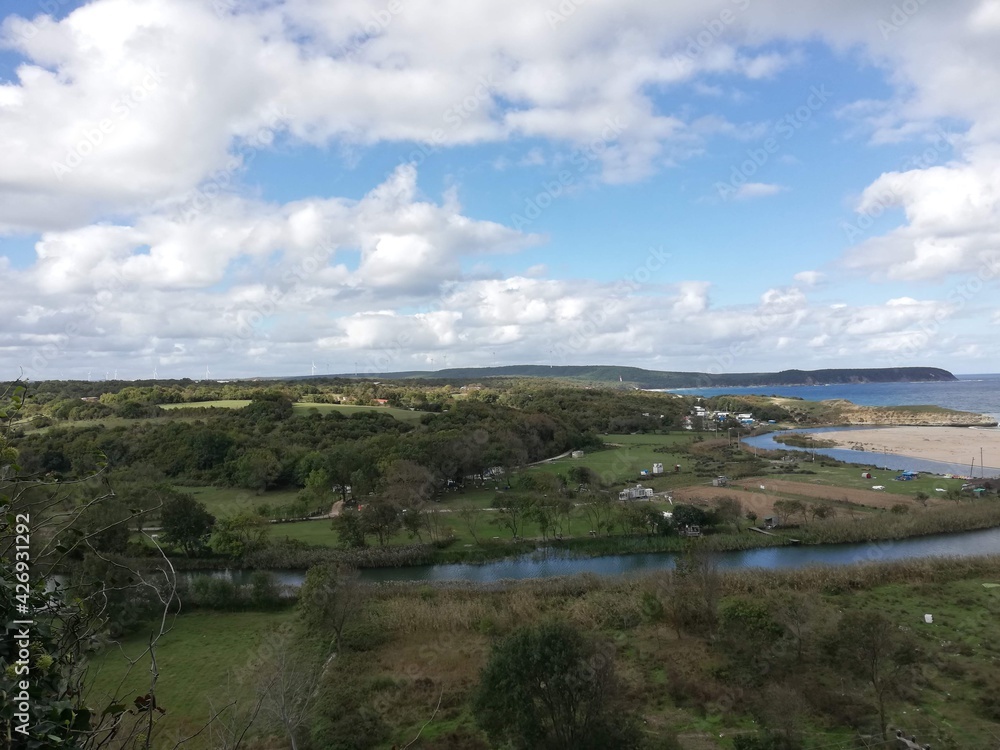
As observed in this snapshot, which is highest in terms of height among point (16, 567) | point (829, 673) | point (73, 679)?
point (16, 567)

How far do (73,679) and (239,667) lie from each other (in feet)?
53.7

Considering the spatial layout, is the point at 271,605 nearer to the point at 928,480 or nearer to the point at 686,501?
the point at 686,501

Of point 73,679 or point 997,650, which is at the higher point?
point 73,679

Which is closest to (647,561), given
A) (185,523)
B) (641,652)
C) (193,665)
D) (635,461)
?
(641,652)

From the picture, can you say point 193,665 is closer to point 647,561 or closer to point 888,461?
point 647,561

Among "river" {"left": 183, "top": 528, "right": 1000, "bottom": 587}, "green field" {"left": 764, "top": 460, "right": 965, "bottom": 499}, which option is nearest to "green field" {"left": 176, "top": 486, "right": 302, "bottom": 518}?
"river" {"left": 183, "top": 528, "right": 1000, "bottom": 587}

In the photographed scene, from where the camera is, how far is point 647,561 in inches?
1131

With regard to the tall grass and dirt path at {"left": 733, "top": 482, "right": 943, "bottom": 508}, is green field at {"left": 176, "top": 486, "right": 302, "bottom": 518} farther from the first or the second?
dirt path at {"left": 733, "top": 482, "right": 943, "bottom": 508}

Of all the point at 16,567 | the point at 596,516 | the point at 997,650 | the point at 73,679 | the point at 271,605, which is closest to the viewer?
the point at 16,567

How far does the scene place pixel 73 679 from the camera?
114 inches

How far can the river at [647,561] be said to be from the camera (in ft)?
88.1

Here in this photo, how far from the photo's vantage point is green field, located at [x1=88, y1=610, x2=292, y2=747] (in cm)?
1443

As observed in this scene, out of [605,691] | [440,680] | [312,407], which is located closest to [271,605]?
[440,680]

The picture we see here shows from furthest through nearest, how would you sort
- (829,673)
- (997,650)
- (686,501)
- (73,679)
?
(686,501) → (997,650) → (829,673) → (73,679)
